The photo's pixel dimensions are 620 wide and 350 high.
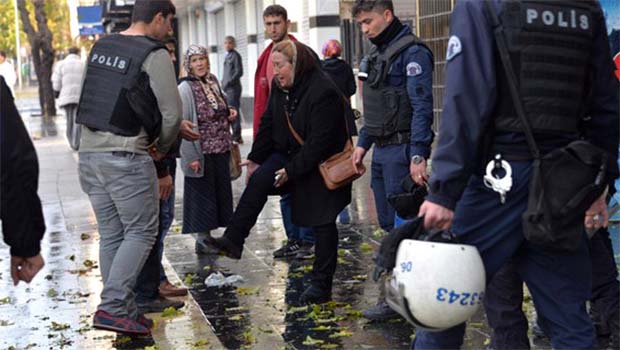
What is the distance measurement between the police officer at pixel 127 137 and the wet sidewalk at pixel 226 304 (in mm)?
390

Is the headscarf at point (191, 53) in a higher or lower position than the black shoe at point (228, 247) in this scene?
higher

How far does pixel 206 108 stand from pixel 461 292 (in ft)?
16.5

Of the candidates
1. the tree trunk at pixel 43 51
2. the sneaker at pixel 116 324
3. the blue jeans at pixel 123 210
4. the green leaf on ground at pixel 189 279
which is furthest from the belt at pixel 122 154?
the tree trunk at pixel 43 51

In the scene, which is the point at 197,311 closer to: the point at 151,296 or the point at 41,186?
the point at 151,296

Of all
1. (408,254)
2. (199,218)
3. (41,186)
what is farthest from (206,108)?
(41,186)

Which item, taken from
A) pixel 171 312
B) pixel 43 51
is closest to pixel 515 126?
pixel 171 312

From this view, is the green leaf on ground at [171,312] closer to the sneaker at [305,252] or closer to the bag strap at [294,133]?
the bag strap at [294,133]

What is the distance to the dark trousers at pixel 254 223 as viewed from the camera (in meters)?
7.20

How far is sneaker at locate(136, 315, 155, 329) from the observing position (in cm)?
668

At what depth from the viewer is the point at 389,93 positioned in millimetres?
6676

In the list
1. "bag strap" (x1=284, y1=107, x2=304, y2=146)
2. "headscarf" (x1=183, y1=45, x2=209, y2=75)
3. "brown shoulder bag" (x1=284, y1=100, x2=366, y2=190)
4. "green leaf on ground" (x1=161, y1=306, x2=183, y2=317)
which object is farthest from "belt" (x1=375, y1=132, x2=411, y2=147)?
"headscarf" (x1=183, y1=45, x2=209, y2=75)

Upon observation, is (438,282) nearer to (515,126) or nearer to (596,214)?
(515,126)

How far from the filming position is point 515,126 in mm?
4098

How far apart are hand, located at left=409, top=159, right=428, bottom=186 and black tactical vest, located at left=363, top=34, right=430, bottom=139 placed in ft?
0.99
